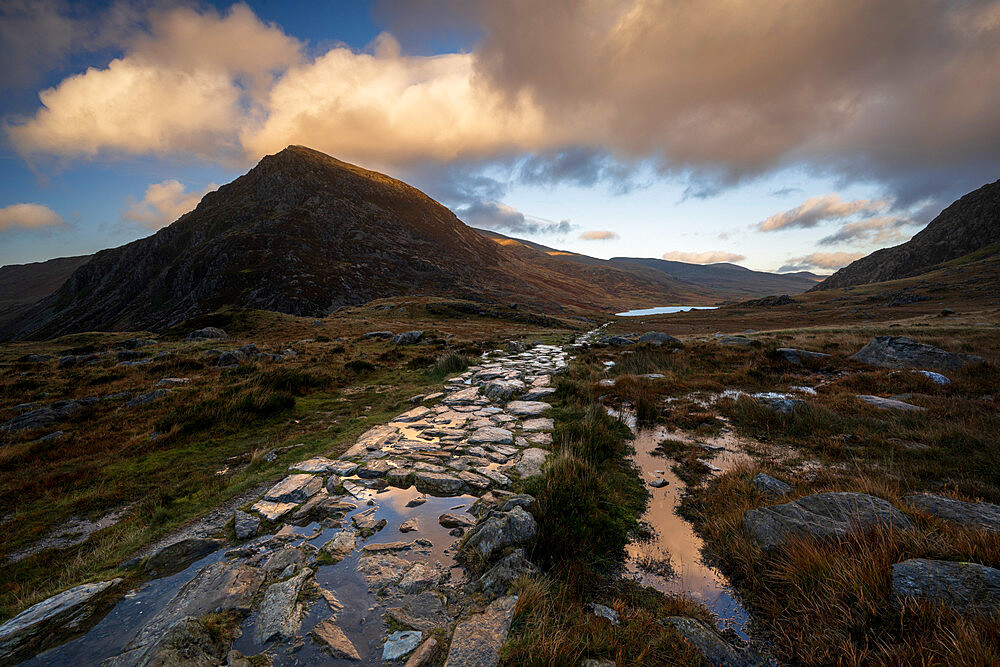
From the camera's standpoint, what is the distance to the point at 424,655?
258cm

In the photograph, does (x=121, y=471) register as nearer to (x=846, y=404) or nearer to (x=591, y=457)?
(x=591, y=457)

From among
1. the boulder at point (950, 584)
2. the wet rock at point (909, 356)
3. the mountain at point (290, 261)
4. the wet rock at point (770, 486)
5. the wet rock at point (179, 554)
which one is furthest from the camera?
the mountain at point (290, 261)

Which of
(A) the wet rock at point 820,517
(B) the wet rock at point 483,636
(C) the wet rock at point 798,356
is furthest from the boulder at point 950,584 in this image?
(C) the wet rock at point 798,356

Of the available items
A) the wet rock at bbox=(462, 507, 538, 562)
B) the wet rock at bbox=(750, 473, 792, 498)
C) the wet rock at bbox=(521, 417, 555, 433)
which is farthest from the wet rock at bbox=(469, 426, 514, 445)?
the wet rock at bbox=(750, 473, 792, 498)

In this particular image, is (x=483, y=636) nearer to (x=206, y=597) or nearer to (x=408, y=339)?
(x=206, y=597)

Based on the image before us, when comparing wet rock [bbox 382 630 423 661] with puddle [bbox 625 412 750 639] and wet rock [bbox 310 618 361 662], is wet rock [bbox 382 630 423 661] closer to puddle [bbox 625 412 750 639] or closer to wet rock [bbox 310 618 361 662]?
wet rock [bbox 310 618 361 662]

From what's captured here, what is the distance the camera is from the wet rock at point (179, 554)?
143 inches

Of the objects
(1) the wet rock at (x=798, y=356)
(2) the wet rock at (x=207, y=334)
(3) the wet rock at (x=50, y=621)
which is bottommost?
(3) the wet rock at (x=50, y=621)

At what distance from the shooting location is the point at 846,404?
7.76 meters

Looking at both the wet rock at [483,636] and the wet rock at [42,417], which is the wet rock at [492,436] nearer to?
the wet rock at [483,636]

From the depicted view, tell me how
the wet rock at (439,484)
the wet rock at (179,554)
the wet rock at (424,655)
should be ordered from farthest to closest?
the wet rock at (439,484), the wet rock at (179,554), the wet rock at (424,655)

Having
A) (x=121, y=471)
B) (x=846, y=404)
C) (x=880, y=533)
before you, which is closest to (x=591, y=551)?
(x=880, y=533)

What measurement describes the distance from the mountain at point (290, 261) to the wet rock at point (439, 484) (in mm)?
69744

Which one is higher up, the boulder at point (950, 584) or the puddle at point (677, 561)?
the boulder at point (950, 584)
